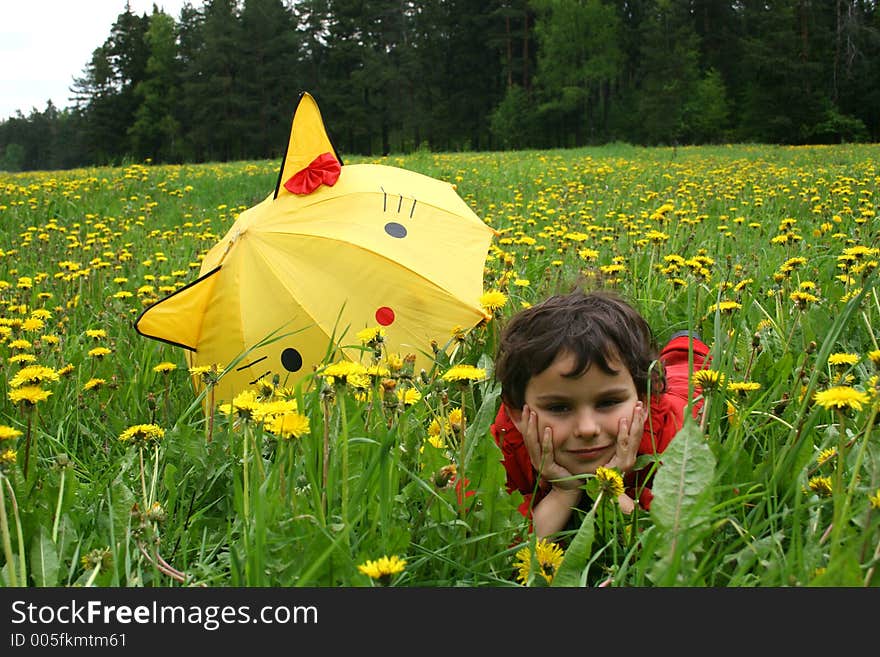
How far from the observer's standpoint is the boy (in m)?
1.61

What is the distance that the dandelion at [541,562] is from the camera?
1.24 m

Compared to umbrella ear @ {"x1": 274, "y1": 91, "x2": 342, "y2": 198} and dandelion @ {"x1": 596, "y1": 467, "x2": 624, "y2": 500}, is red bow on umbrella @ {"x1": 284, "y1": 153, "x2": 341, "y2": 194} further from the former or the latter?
dandelion @ {"x1": 596, "y1": 467, "x2": 624, "y2": 500}

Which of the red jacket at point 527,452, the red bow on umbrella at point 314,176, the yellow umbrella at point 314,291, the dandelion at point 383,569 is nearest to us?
the dandelion at point 383,569

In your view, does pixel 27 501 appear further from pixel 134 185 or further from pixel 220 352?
pixel 134 185

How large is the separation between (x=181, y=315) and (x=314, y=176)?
0.72m

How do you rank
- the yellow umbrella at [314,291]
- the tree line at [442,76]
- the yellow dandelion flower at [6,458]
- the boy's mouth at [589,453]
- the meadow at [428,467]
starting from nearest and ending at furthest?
the meadow at [428,467], the yellow dandelion flower at [6,458], the boy's mouth at [589,453], the yellow umbrella at [314,291], the tree line at [442,76]

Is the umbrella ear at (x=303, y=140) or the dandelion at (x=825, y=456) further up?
the umbrella ear at (x=303, y=140)

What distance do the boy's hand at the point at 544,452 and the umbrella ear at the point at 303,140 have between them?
160cm

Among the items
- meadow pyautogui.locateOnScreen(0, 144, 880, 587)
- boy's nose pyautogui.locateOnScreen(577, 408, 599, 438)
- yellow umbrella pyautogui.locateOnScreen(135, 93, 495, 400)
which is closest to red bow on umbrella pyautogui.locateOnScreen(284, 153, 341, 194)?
yellow umbrella pyautogui.locateOnScreen(135, 93, 495, 400)

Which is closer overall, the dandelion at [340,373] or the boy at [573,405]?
the dandelion at [340,373]

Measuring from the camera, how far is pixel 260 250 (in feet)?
8.55

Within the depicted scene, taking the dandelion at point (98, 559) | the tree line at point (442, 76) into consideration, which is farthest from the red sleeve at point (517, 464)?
the tree line at point (442, 76)

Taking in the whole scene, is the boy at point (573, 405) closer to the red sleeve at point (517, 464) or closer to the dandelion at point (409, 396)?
the red sleeve at point (517, 464)

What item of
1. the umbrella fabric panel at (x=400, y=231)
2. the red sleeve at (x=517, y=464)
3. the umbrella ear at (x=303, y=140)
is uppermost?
the umbrella ear at (x=303, y=140)
